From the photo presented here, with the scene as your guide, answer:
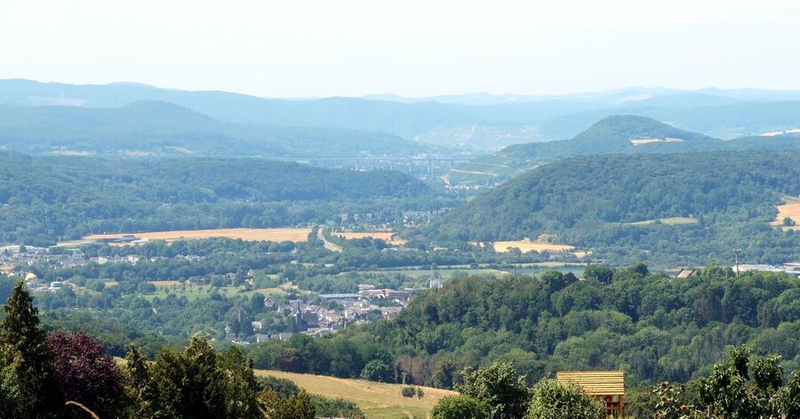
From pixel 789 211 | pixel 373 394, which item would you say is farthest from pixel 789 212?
pixel 373 394


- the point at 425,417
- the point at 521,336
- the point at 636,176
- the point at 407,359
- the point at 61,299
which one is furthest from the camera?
the point at 636,176

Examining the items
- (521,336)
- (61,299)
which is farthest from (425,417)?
(61,299)

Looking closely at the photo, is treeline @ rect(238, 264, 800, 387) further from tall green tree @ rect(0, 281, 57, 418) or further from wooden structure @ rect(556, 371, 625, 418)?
tall green tree @ rect(0, 281, 57, 418)

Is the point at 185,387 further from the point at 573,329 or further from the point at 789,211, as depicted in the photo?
the point at 789,211

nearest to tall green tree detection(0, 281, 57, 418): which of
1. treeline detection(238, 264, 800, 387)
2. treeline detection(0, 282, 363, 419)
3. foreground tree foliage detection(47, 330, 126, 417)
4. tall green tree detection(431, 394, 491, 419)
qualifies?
treeline detection(0, 282, 363, 419)

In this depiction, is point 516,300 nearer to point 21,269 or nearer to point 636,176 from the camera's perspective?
point 21,269

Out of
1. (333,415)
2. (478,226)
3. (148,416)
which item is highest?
(148,416)

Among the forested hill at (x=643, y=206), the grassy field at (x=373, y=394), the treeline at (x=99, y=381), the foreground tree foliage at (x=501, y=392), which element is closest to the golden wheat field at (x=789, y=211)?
the forested hill at (x=643, y=206)

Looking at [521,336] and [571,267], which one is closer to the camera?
[521,336]
